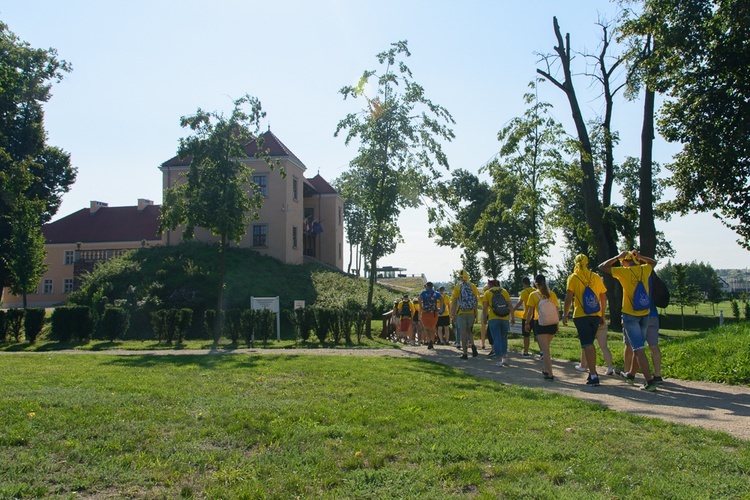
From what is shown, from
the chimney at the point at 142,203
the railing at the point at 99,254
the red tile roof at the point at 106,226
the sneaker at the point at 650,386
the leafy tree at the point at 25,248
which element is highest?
the chimney at the point at 142,203

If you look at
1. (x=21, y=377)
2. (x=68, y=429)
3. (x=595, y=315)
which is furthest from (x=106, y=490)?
(x=595, y=315)

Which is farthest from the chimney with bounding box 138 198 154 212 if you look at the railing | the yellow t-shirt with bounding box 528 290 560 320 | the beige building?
the yellow t-shirt with bounding box 528 290 560 320

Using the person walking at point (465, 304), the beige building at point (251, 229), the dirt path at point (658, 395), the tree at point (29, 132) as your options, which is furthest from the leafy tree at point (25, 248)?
the dirt path at point (658, 395)

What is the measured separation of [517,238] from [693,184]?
2863cm

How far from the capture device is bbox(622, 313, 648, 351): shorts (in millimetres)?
8617

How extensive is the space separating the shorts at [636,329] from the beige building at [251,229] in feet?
105

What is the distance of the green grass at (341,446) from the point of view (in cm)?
423

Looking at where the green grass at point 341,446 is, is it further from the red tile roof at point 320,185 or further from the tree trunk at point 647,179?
the red tile roof at point 320,185

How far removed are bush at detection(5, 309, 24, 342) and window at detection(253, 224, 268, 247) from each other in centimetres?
2066

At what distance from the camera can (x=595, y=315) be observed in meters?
9.31

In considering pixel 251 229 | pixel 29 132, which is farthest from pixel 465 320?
pixel 29 132

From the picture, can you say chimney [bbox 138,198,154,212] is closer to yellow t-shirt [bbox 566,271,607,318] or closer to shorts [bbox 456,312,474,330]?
shorts [bbox 456,312,474,330]

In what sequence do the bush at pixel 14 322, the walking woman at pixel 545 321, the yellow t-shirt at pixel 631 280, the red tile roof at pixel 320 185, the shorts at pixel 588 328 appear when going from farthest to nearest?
the red tile roof at pixel 320 185 → the bush at pixel 14 322 → the walking woman at pixel 545 321 → the shorts at pixel 588 328 → the yellow t-shirt at pixel 631 280

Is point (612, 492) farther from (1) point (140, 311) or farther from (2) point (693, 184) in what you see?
(1) point (140, 311)
